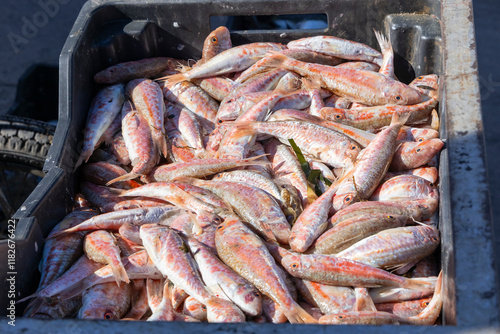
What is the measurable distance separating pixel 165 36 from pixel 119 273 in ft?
6.41

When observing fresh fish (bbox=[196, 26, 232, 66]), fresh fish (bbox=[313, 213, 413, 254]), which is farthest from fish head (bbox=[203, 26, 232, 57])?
fresh fish (bbox=[313, 213, 413, 254])

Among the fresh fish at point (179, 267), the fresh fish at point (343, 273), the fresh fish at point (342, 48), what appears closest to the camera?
the fresh fish at point (179, 267)

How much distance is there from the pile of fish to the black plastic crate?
4.6 inches

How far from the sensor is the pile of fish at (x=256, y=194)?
2227 millimetres

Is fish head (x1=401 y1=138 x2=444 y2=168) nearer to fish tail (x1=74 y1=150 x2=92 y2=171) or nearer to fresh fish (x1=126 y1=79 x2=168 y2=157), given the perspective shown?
fresh fish (x1=126 y1=79 x2=168 y2=157)

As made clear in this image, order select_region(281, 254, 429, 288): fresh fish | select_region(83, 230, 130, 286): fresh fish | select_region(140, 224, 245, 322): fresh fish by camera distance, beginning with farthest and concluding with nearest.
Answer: select_region(83, 230, 130, 286): fresh fish < select_region(281, 254, 429, 288): fresh fish < select_region(140, 224, 245, 322): fresh fish

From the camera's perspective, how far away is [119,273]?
2.32 m

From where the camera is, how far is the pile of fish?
2.23 meters

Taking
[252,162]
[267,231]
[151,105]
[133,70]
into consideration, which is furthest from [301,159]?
[133,70]

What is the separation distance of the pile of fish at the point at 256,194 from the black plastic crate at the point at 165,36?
117mm

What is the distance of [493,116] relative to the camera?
15.7ft

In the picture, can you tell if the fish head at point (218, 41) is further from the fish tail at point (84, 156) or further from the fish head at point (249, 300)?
the fish head at point (249, 300)

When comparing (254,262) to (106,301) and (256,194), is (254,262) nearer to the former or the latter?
(256,194)


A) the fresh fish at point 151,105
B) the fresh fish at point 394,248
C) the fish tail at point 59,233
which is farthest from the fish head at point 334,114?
the fish tail at point 59,233
